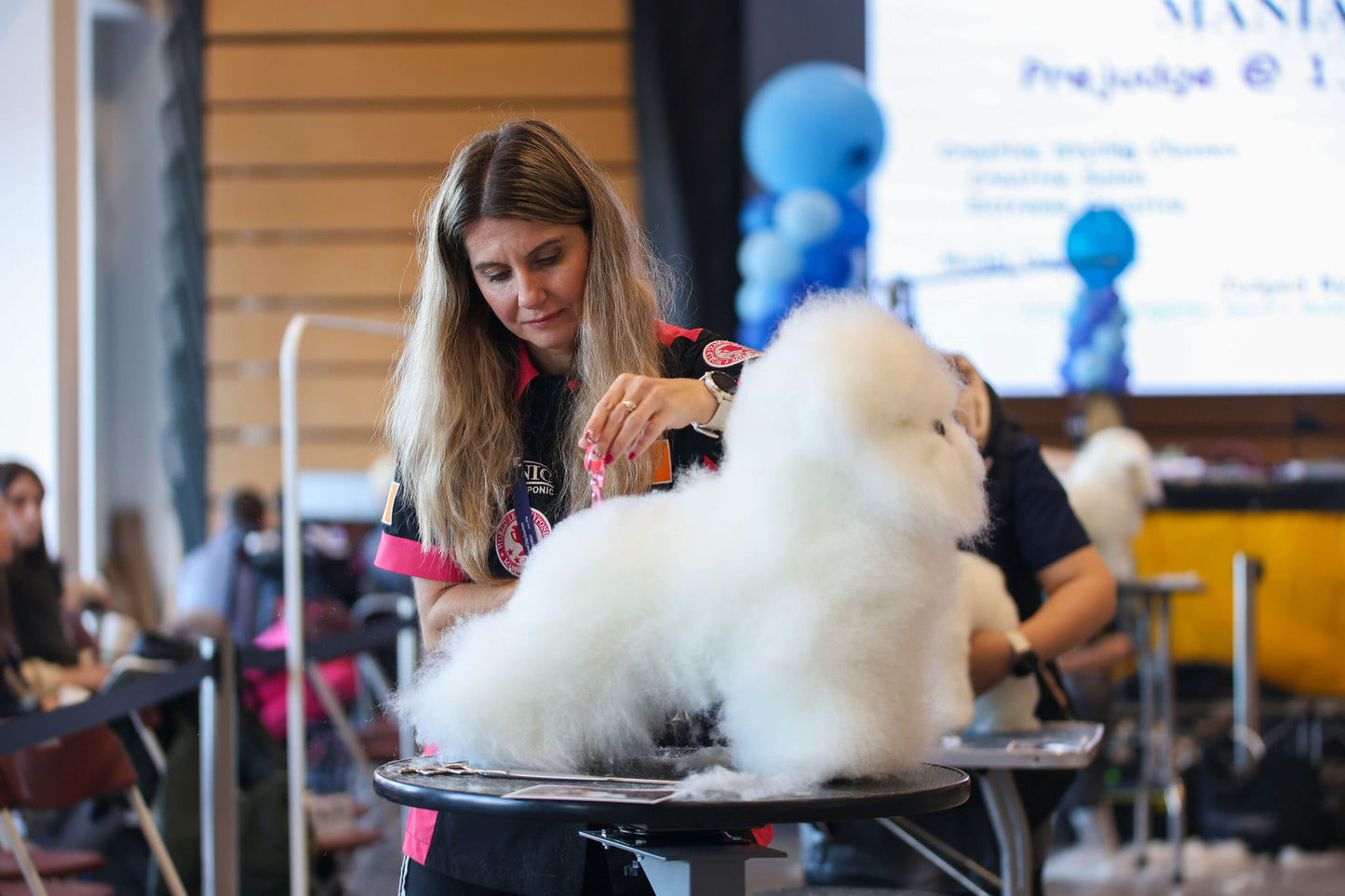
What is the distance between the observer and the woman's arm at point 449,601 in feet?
3.78

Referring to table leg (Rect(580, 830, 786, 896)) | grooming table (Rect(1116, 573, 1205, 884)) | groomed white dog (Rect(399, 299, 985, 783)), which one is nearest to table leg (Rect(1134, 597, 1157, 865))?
grooming table (Rect(1116, 573, 1205, 884))

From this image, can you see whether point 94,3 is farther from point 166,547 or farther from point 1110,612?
point 1110,612

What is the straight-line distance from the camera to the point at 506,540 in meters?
1.21

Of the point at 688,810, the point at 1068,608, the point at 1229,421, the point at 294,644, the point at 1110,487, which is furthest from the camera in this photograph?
the point at 1229,421

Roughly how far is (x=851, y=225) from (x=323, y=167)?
94.8 inches

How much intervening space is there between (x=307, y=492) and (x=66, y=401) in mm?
910

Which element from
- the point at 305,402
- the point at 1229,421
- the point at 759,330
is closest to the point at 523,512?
the point at 759,330

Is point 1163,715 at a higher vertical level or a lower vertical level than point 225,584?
lower

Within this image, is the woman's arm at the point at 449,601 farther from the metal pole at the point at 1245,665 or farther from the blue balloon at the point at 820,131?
the metal pole at the point at 1245,665

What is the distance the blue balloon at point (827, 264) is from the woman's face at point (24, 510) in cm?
206

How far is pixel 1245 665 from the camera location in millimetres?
3555

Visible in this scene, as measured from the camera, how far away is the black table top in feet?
2.60

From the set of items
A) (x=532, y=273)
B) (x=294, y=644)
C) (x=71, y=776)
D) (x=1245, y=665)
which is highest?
(x=532, y=273)

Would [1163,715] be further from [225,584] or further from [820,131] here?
[225,584]
